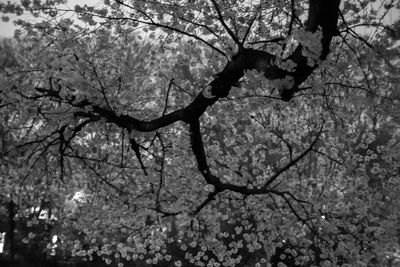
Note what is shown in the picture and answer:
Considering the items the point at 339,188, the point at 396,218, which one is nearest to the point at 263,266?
the point at 339,188

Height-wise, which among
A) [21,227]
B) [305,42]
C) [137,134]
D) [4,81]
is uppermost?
[21,227]

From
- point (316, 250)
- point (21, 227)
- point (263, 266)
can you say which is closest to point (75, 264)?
point (21, 227)

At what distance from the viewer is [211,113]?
908cm

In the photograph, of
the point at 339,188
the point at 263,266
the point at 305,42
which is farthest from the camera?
the point at 263,266

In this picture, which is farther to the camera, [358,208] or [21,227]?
[21,227]

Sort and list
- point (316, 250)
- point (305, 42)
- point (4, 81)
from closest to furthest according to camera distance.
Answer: point (305, 42) → point (4, 81) → point (316, 250)

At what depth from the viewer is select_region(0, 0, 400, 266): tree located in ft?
17.4

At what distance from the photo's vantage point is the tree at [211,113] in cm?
531

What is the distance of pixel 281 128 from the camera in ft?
41.0

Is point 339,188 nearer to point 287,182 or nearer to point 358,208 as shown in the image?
point 358,208

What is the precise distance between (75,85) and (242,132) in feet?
25.0

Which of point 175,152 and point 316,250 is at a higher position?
point 175,152

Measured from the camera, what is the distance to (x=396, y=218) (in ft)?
37.6

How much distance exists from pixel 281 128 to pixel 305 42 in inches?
343
